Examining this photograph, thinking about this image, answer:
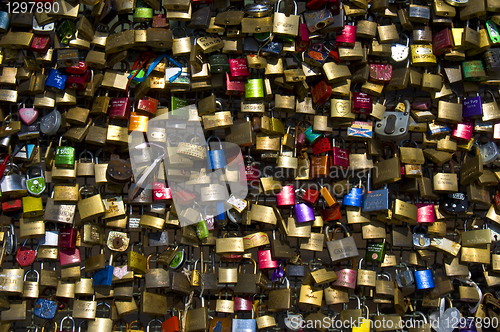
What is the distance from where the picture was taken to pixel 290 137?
3.08 m

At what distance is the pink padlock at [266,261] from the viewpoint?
10.0 ft

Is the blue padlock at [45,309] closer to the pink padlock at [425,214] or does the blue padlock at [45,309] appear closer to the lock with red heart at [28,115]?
the lock with red heart at [28,115]

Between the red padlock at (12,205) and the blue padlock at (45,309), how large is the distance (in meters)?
0.71

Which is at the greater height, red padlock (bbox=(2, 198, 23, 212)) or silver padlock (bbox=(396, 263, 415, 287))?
red padlock (bbox=(2, 198, 23, 212))

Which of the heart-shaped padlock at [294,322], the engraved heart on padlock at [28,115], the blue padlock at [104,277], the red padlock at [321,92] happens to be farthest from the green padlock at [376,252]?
the engraved heart on padlock at [28,115]

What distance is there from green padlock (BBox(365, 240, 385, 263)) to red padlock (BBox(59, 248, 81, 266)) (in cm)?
219

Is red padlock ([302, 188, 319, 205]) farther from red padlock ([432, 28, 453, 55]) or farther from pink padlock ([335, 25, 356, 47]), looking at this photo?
red padlock ([432, 28, 453, 55])

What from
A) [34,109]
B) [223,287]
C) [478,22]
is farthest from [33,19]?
[478,22]

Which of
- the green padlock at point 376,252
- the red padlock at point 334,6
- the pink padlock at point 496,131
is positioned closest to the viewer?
the red padlock at point 334,6


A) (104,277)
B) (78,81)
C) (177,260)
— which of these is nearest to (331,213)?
(177,260)

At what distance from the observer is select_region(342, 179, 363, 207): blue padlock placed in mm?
3082

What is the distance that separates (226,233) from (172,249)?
1.40 ft

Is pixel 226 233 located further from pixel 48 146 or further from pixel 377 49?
pixel 377 49

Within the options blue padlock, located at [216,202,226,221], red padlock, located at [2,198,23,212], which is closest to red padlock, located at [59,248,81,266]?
red padlock, located at [2,198,23,212]
